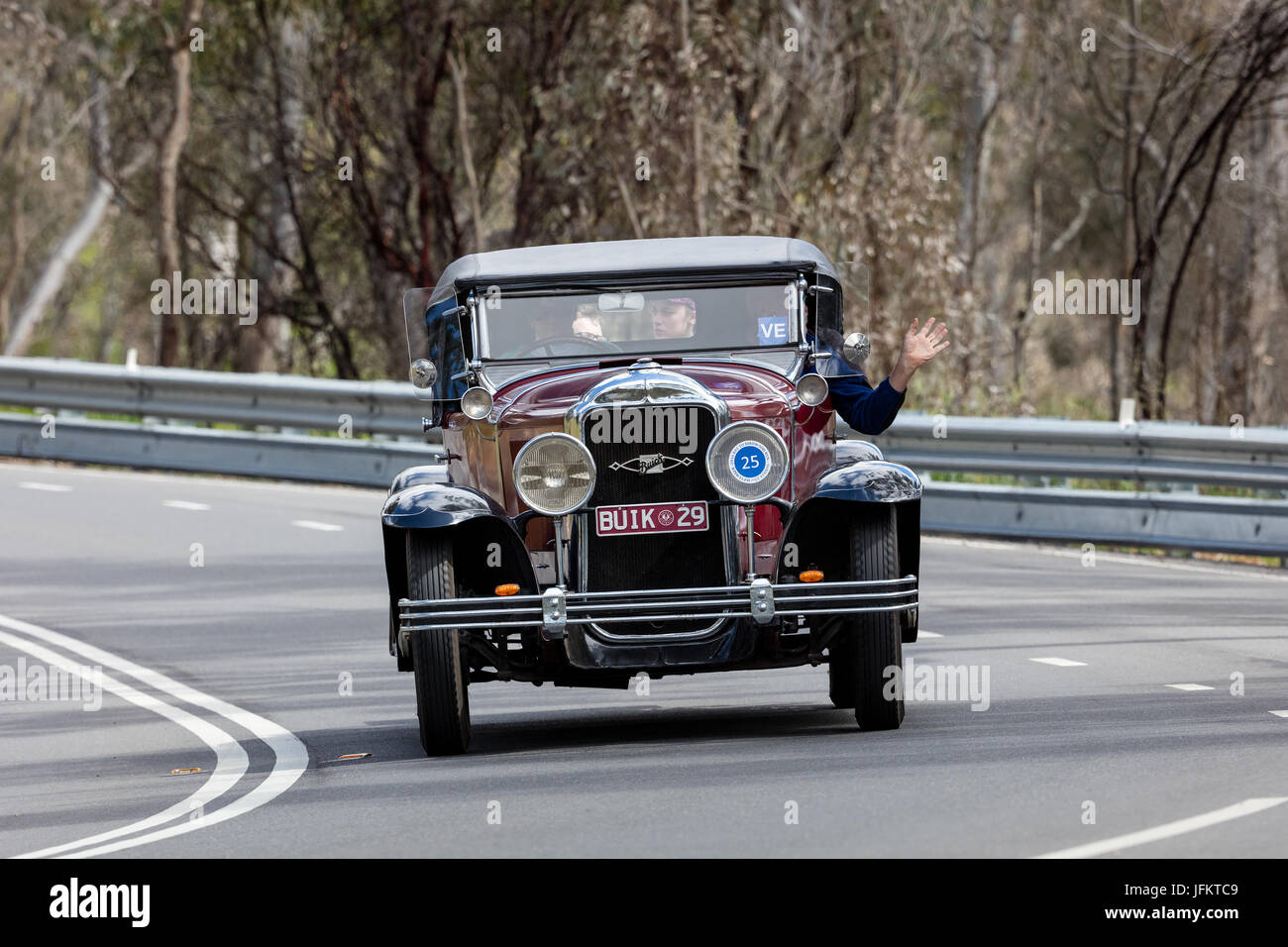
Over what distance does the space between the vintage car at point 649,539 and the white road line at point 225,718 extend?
2.06ft

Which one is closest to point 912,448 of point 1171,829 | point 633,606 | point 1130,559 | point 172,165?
point 1130,559

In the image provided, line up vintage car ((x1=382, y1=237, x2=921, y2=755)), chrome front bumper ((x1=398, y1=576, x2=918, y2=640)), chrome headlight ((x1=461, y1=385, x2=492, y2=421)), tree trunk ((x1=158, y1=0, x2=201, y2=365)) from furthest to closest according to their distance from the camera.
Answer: tree trunk ((x1=158, y1=0, x2=201, y2=365)), chrome headlight ((x1=461, y1=385, x2=492, y2=421)), vintage car ((x1=382, y1=237, x2=921, y2=755)), chrome front bumper ((x1=398, y1=576, x2=918, y2=640))

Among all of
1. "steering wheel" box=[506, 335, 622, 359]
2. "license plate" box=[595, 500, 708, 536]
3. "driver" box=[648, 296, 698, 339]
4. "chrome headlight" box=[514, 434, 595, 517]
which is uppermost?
"driver" box=[648, 296, 698, 339]

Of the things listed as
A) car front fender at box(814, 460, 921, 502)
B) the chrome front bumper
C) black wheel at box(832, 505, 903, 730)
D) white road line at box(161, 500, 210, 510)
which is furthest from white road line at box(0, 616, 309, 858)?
white road line at box(161, 500, 210, 510)

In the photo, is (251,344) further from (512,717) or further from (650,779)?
(650,779)

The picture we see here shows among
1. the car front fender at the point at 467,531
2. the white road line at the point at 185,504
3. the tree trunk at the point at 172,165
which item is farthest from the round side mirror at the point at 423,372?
the tree trunk at the point at 172,165

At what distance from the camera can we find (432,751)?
9242 millimetres

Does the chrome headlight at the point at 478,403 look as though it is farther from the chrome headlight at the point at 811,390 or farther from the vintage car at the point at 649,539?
the chrome headlight at the point at 811,390

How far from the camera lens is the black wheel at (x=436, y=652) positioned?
29.2ft

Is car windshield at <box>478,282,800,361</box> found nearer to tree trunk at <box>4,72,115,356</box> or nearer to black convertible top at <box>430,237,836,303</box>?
black convertible top at <box>430,237,836,303</box>

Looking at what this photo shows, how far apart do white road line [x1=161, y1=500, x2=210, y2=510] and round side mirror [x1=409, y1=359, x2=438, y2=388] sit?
379 inches

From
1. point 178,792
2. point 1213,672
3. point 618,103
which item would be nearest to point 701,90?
point 618,103

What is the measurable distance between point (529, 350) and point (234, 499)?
34.4ft

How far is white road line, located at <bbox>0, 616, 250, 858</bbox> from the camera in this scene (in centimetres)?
796
